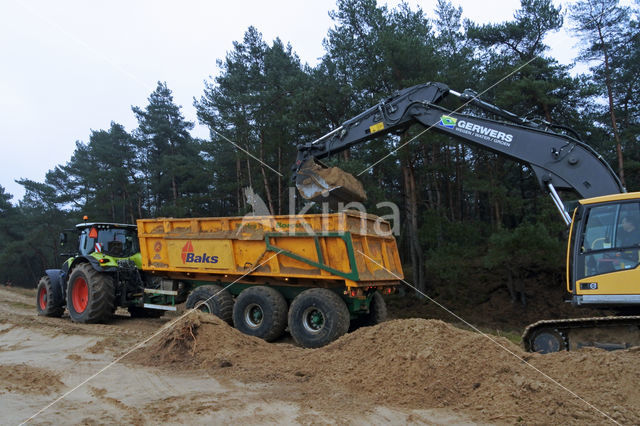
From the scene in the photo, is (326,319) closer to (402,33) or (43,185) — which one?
(402,33)

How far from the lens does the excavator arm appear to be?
7.74 meters

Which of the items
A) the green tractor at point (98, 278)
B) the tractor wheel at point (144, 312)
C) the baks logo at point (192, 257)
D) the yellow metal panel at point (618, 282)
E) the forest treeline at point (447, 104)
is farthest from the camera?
the forest treeline at point (447, 104)

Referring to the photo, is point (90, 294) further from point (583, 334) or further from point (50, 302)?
point (583, 334)

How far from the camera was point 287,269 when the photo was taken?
8609 mm

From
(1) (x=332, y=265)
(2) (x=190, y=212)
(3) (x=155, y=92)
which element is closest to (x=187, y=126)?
(3) (x=155, y=92)

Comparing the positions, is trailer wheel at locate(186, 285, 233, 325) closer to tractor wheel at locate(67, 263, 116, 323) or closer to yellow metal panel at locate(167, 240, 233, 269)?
yellow metal panel at locate(167, 240, 233, 269)

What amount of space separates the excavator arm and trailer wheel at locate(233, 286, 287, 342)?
95.2 inches

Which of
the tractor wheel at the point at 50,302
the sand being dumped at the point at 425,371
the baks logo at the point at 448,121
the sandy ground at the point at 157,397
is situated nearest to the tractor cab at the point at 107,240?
the tractor wheel at the point at 50,302

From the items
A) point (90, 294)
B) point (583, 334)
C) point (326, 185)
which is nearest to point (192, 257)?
point (90, 294)

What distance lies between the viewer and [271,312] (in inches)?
334

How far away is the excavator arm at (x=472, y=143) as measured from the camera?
774 centimetres

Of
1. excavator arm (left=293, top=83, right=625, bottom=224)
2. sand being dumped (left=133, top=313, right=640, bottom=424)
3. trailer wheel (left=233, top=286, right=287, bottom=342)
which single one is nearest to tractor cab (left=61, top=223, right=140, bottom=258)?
trailer wheel (left=233, top=286, right=287, bottom=342)

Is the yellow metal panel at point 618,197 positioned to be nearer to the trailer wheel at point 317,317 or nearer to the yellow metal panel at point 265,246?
the yellow metal panel at point 265,246

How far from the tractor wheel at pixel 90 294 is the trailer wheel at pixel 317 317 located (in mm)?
5207
